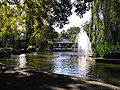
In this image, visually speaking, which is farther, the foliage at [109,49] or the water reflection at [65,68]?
the foliage at [109,49]

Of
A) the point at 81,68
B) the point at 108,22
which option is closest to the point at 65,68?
the point at 81,68

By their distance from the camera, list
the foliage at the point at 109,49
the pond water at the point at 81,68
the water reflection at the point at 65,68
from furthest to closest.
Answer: the foliage at the point at 109,49
the water reflection at the point at 65,68
the pond water at the point at 81,68

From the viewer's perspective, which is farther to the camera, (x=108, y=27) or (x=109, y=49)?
(x=108, y=27)

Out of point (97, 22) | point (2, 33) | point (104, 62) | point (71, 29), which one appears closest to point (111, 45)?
point (104, 62)

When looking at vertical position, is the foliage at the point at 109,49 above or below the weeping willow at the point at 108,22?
below

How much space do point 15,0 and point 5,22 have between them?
1968cm

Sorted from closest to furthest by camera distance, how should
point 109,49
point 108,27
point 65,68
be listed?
point 65,68
point 109,49
point 108,27

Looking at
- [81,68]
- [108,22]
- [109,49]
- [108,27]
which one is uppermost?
[108,22]

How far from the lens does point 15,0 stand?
754cm

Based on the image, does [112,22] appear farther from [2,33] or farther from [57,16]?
[2,33]

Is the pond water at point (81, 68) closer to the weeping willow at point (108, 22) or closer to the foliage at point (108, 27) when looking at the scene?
the foliage at point (108, 27)

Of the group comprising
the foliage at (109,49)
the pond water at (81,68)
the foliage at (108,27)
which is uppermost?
the foliage at (108,27)

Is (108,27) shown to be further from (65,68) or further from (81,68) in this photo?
(65,68)

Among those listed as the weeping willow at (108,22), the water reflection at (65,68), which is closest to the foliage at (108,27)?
the weeping willow at (108,22)
